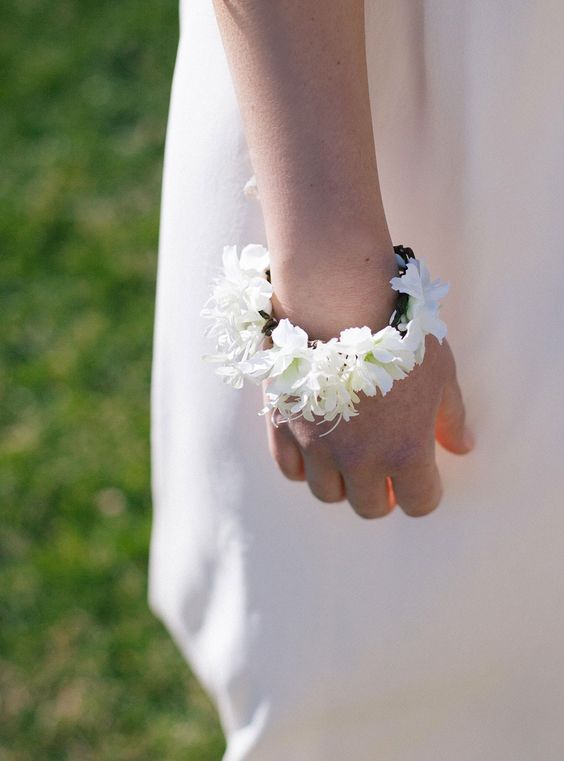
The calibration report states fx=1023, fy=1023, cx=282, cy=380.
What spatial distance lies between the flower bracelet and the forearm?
3 cm

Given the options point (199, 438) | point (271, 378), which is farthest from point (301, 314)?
point (199, 438)

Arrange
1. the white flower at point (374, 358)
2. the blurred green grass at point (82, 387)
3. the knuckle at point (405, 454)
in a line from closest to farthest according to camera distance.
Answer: the white flower at point (374, 358)
the knuckle at point (405, 454)
the blurred green grass at point (82, 387)

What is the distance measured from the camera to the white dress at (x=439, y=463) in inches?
43.2

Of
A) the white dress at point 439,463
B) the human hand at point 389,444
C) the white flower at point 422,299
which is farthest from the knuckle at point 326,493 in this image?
the white flower at point 422,299

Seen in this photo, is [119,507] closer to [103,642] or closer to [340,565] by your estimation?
[103,642]

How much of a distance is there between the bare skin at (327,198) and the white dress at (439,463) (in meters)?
0.11

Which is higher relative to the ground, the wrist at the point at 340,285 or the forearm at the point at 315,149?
the forearm at the point at 315,149

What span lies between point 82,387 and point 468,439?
1745 mm

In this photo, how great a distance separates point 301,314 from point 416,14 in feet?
1.17

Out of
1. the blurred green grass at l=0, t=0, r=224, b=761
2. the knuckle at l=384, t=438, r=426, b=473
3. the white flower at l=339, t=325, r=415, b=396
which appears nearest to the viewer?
the white flower at l=339, t=325, r=415, b=396

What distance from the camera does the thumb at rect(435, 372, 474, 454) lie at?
115 cm

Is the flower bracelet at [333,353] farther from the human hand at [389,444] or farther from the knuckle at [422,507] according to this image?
the knuckle at [422,507]

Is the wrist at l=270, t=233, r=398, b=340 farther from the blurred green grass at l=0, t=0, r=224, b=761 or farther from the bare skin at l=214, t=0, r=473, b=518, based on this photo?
the blurred green grass at l=0, t=0, r=224, b=761

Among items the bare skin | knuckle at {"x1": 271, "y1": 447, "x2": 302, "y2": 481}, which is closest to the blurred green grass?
knuckle at {"x1": 271, "y1": 447, "x2": 302, "y2": 481}
